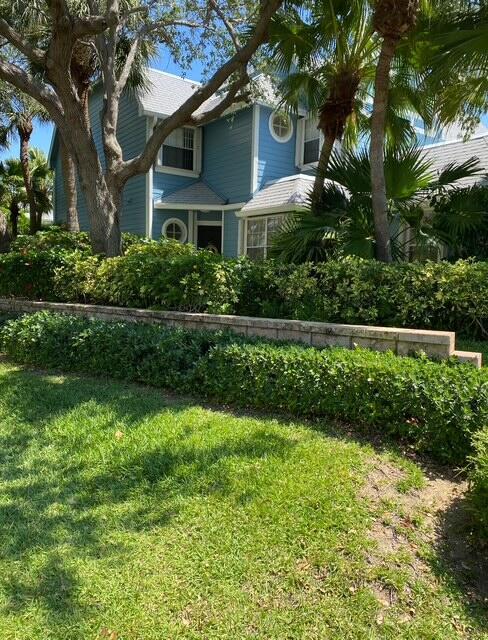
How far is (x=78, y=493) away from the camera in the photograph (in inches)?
133

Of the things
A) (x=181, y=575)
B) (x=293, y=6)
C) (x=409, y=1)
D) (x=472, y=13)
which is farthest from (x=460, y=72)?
(x=181, y=575)

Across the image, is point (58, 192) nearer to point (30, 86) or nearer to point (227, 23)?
point (227, 23)

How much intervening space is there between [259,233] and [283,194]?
5.50ft

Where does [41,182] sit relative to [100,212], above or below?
above

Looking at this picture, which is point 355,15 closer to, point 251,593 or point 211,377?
point 211,377

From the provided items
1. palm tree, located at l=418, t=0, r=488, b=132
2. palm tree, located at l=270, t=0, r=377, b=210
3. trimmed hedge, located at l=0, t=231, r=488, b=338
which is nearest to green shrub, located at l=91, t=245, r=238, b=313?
trimmed hedge, located at l=0, t=231, r=488, b=338

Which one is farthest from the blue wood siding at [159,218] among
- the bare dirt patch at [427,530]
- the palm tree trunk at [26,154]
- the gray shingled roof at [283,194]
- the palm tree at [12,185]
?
the bare dirt patch at [427,530]

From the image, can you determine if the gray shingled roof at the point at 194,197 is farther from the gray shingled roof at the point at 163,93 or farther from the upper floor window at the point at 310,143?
the upper floor window at the point at 310,143

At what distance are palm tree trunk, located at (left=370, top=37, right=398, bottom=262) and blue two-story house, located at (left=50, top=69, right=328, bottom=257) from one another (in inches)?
269

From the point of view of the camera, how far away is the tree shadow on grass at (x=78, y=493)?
2.56 meters

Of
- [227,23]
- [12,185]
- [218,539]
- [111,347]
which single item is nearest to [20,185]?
[12,185]

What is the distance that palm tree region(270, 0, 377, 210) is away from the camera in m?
7.18

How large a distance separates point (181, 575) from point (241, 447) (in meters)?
1.34

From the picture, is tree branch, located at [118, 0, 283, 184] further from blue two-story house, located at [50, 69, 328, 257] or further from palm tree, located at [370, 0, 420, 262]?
blue two-story house, located at [50, 69, 328, 257]
